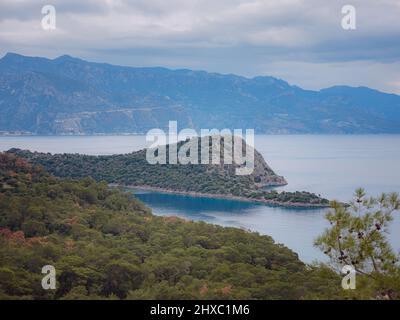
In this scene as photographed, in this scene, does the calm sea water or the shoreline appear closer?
the calm sea water

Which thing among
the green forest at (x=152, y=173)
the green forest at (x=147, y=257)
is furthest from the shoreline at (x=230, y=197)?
the green forest at (x=147, y=257)

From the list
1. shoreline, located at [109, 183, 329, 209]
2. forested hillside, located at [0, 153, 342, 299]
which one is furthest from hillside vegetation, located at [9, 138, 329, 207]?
forested hillside, located at [0, 153, 342, 299]

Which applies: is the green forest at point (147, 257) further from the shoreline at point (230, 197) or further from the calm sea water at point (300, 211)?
the shoreline at point (230, 197)

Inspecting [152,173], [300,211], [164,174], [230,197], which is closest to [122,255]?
[300,211]

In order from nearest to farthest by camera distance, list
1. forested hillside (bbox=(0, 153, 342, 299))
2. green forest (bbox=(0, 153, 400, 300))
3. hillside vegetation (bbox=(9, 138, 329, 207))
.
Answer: green forest (bbox=(0, 153, 400, 300)), forested hillside (bbox=(0, 153, 342, 299)), hillside vegetation (bbox=(9, 138, 329, 207))

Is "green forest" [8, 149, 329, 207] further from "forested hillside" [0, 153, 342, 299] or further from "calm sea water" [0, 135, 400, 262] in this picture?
"forested hillside" [0, 153, 342, 299]

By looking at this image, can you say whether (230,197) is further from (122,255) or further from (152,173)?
(122,255)

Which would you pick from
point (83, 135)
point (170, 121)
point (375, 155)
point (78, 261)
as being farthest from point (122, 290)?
point (170, 121)
